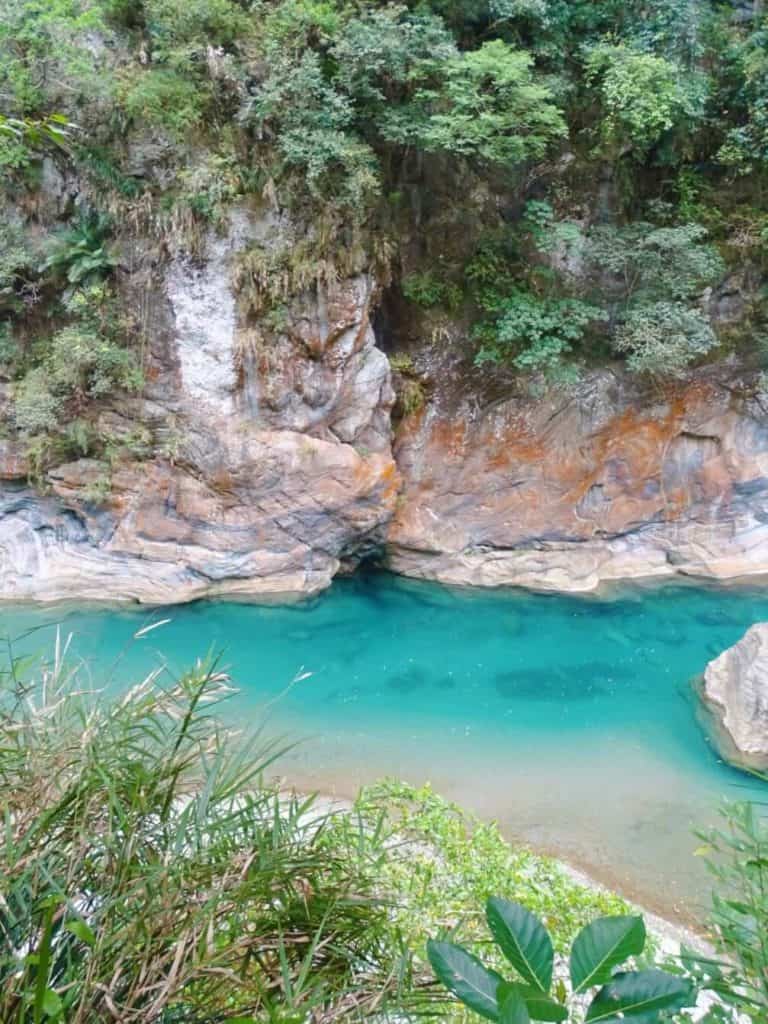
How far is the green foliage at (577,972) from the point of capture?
0.73m

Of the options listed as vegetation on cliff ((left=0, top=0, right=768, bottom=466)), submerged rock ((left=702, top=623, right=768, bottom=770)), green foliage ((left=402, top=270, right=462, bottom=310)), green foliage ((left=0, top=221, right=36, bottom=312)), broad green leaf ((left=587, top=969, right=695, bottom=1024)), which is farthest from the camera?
green foliage ((left=402, top=270, right=462, bottom=310))

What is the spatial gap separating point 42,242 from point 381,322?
14.6 ft

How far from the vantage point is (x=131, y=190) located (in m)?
7.46

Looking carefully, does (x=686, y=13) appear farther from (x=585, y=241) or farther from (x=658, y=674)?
(x=658, y=674)

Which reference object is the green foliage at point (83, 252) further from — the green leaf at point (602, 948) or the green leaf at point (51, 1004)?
the green leaf at point (602, 948)

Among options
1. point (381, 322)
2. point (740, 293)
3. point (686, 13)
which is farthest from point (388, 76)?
point (740, 293)

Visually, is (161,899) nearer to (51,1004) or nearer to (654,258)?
(51,1004)

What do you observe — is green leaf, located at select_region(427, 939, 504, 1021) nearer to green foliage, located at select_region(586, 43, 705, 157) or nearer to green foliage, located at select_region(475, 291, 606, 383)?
green foliage, located at select_region(475, 291, 606, 383)

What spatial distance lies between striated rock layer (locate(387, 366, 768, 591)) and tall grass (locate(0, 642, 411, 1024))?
26.0 ft

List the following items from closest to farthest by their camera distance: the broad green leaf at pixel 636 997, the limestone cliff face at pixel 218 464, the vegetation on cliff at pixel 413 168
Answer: the broad green leaf at pixel 636 997, the vegetation on cliff at pixel 413 168, the limestone cliff face at pixel 218 464

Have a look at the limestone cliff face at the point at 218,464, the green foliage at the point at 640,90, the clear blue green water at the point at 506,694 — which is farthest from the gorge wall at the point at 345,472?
the green foliage at the point at 640,90

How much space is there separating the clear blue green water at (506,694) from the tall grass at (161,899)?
2.91 metres

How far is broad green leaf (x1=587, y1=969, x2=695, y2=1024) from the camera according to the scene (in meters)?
0.73

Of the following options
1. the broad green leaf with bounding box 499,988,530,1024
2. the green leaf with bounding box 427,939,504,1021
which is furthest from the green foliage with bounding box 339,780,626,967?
the broad green leaf with bounding box 499,988,530,1024
